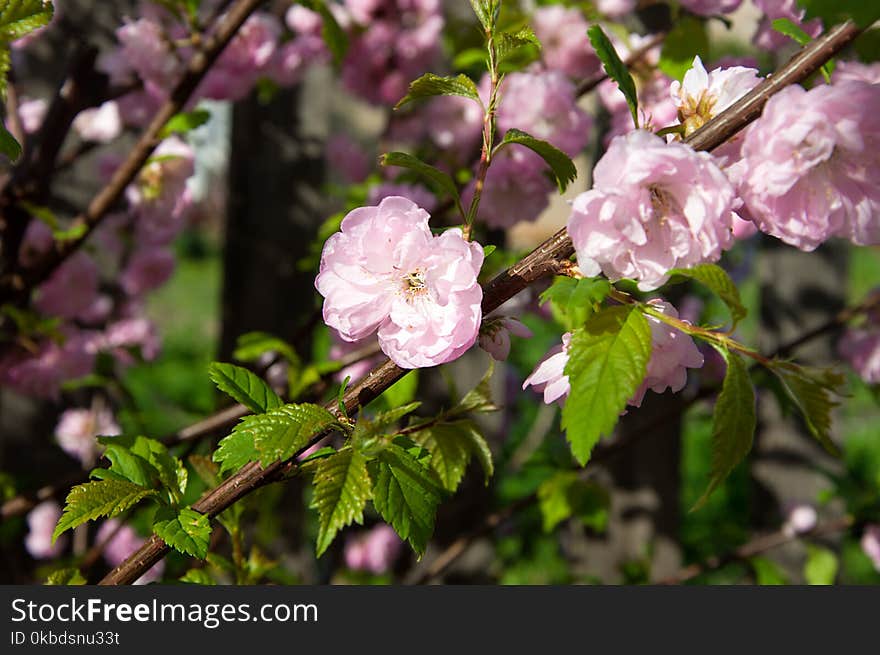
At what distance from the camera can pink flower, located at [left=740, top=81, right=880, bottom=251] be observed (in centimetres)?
65

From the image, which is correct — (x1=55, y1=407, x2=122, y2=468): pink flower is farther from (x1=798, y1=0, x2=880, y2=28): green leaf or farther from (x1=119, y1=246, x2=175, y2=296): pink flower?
(x1=798, y1=0, x2=880, y2=28): green leaf

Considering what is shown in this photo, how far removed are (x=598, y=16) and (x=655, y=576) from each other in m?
1.51

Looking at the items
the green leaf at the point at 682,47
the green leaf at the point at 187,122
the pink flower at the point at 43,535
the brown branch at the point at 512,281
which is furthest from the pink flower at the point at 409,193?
the pink flower at the point at 43,535

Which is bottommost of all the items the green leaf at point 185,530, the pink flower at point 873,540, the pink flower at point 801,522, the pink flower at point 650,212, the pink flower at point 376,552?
the pink flower at point 376,552

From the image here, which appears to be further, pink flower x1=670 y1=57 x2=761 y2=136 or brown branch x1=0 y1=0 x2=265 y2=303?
brown branch x1=0 y1=0 x2=265 y2=303

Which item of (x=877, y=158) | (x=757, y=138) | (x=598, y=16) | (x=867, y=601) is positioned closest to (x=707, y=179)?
(x=757, y=138)

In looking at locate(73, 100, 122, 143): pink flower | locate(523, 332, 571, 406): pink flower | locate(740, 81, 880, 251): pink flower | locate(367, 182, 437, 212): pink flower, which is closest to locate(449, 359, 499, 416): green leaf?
locate(523, 332, 571, 406): pink flower

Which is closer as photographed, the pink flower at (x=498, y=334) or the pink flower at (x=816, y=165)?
the pink flower at (x=816, y=165)

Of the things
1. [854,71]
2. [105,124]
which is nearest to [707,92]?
[854,71]

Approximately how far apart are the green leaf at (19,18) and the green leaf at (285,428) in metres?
0.47

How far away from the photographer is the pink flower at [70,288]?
1.82 meters

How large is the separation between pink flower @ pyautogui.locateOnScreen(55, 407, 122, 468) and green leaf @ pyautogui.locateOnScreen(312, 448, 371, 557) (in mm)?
1385

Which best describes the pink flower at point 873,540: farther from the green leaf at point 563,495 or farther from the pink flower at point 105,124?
the pink flower at point 105,124

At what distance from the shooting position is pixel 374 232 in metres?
0.75
